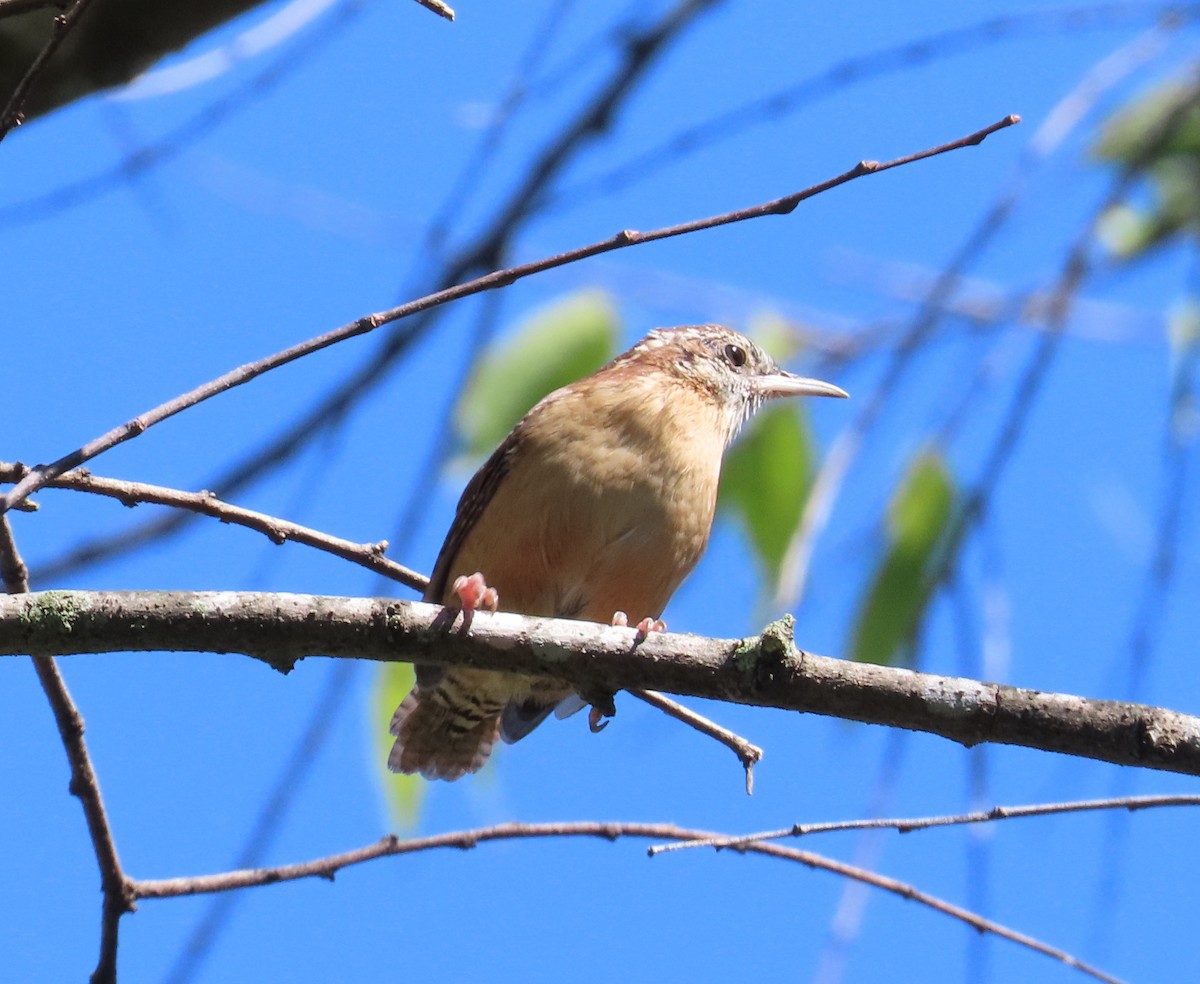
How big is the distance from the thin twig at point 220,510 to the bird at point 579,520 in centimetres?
101

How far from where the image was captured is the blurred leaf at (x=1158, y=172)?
4867mm

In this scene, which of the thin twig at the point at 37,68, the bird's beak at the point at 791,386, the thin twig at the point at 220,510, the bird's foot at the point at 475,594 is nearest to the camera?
the thin twig at the point at 37,68

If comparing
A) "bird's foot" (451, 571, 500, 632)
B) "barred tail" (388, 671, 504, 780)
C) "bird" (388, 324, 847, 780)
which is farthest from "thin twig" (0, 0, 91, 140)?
"barred tail" (388, 671, 504, 780)

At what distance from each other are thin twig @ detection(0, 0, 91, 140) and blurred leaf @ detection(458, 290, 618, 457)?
236 cm

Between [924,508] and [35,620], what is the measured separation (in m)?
2.97

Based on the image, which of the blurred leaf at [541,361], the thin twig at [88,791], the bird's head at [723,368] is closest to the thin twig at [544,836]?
the thin twig at [88,791]

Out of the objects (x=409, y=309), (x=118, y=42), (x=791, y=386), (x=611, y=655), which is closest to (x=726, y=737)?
(x=611, y=655)

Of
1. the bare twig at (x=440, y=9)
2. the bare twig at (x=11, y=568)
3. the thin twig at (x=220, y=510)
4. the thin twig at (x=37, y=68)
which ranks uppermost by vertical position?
the bare twig at (x=440, y=9)

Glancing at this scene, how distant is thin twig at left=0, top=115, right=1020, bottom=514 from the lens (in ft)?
7.34

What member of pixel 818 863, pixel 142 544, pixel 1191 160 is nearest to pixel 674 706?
pixel 818 863

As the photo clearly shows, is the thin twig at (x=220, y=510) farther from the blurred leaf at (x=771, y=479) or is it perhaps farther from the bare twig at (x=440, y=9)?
the blurred leaf at (x=771, y=479)

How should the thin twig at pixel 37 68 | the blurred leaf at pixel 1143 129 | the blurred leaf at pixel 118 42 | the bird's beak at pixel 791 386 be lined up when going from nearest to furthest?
the thin twig at pixel 37 68 < the blurred leaf at pixel 118 42 < the blurred leaf at pixel 1143 129 < the bird's beak at pixel 791 386

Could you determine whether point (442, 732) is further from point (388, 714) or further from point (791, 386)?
point (791, 386)

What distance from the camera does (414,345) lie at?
3926 mm
